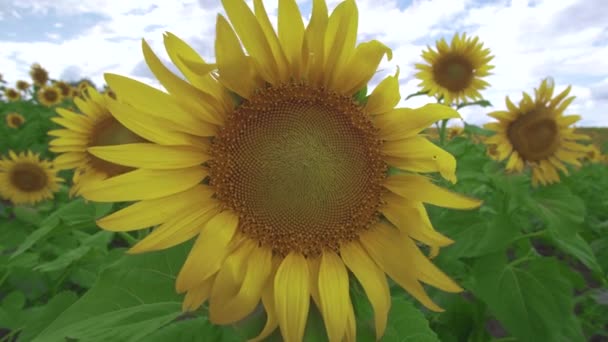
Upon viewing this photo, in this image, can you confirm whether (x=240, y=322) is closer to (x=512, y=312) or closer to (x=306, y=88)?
(x=306, y=88)

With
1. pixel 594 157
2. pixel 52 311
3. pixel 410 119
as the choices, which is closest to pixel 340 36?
pixel 410 119

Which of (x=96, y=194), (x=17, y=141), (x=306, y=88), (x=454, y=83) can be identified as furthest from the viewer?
(x=17, y=141)

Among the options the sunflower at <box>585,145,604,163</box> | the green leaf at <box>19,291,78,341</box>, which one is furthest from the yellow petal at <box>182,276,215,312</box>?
the sunflower at <box>585,145,604,163</box>

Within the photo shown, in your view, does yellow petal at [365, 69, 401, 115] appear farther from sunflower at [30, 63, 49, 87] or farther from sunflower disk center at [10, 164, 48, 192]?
sunflower at [30, 63, 49, 87]

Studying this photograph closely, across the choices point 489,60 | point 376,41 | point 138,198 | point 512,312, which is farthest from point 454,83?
point 138,198

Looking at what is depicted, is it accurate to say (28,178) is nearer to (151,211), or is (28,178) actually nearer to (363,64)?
(151,211)

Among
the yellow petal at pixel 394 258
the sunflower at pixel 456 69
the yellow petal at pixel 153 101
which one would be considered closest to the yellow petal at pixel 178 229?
the yellow petal at pixel 153 101
